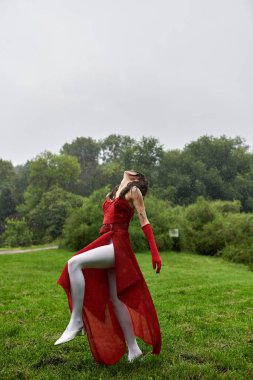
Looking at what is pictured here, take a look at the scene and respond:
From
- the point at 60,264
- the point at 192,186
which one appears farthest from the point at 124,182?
the point at 192,186

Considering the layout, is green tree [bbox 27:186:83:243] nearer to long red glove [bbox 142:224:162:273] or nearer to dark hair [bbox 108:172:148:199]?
dark hair [bbox 108:172:148:199]

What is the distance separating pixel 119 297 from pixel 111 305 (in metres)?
0.26

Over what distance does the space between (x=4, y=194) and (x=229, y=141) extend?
48023 millimetres

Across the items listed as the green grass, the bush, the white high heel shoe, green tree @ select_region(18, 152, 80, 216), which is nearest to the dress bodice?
the white high heel shoe

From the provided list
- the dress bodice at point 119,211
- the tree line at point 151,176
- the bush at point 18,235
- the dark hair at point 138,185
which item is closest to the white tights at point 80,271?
the dress bodice at point 119,211

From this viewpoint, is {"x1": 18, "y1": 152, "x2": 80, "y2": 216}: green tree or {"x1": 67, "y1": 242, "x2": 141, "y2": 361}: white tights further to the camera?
{"x1": 18, "y1": 152, "x2": 80, "y2": 216}: green tree

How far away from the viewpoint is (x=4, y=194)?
223ft

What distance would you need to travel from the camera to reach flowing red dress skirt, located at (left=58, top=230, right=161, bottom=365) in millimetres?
4535

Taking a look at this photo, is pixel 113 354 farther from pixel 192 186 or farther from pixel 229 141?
pixel 229 141

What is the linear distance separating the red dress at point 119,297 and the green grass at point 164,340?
24cm

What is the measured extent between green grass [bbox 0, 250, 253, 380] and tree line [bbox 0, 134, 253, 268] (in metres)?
42.5

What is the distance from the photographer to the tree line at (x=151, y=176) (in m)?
63.8

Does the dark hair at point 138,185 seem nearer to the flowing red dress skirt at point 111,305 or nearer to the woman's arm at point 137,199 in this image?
the woman's arm at point 137,199

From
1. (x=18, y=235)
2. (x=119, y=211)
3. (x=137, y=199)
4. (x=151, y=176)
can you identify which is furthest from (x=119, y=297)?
(x=151, y=176)
